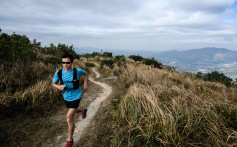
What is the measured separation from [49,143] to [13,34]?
10339 millimetres

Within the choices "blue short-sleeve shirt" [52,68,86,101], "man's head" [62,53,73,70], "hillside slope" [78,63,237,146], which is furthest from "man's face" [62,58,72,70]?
"hillside slope" [78,63,237,146]

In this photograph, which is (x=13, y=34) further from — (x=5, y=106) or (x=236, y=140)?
(x=236, y=140)

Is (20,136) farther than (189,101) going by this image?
No

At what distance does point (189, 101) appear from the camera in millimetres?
6172

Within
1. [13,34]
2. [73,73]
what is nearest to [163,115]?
[73,73]

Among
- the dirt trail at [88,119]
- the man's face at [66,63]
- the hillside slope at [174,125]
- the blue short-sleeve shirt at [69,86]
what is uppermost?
the man's face at [66,63]

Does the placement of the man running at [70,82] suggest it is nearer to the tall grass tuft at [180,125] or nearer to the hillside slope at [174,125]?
the hillside slope at [174,125]

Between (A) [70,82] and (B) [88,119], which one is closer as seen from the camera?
(A) [70,82]

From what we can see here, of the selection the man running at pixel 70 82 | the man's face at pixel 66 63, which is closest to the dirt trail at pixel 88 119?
the man running at pixel 70 82

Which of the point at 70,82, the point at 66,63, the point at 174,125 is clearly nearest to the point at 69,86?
the point at 70,82

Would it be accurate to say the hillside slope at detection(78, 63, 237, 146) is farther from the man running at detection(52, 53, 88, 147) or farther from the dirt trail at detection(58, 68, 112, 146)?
the man running at detection(52, 53, 88, 147)

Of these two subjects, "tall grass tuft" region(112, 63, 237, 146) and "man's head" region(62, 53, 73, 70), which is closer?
"tall grass tuft" region(112, 63, 237, 146)

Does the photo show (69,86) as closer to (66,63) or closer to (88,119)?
(66,63)

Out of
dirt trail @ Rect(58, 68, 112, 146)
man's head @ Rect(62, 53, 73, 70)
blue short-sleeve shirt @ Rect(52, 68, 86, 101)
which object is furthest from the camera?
dirt trail @ Rect(58, 68, 112, 146)
